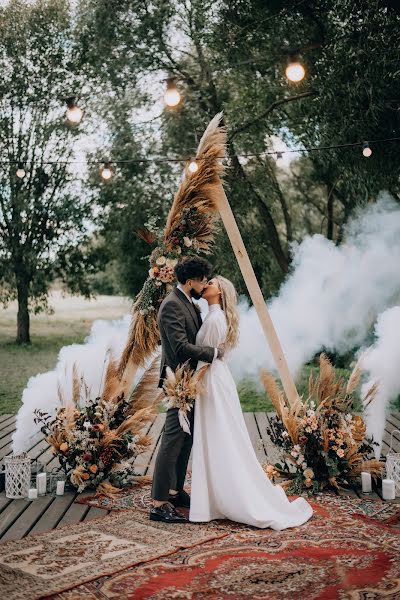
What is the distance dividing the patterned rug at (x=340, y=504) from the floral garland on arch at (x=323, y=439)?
225 mm

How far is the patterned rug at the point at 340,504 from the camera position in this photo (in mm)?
4792

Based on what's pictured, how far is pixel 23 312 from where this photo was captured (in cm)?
1619

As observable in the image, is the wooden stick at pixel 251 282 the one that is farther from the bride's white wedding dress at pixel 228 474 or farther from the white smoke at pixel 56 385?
the white smoke at pixel 56 385

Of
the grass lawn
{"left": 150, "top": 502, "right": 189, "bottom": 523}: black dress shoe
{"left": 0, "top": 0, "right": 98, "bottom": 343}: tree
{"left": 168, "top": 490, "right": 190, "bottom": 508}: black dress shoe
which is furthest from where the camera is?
{"left": 0, "top": 0, "right": 98, "bottom": 343}: tree

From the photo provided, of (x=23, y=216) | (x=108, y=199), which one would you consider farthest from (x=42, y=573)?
(x=23, y=216)

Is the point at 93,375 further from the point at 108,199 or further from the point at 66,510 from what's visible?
the point at 108,199

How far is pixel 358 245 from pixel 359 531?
312 inches

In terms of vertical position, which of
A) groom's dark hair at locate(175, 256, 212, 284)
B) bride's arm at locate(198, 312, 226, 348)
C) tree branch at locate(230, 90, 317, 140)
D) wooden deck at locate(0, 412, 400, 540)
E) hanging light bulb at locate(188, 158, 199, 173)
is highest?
tree branch at locate(230, 90, 317, 140)

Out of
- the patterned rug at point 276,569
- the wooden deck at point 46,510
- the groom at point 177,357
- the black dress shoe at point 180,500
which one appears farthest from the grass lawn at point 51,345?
the patterned rug at point 276,569

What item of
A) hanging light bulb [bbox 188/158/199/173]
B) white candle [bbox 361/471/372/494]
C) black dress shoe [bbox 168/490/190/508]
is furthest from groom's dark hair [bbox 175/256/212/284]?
white candle [bbox 361/471/372/494]

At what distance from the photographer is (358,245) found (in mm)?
11781

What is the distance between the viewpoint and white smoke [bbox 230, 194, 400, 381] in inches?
425

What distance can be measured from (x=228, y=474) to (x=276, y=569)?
909 millimetres

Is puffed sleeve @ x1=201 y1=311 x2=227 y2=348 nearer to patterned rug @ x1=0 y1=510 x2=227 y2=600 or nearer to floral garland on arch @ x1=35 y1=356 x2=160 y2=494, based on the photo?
floral garland on arch @ x1=35 y1=356 x2=160 y2=494
